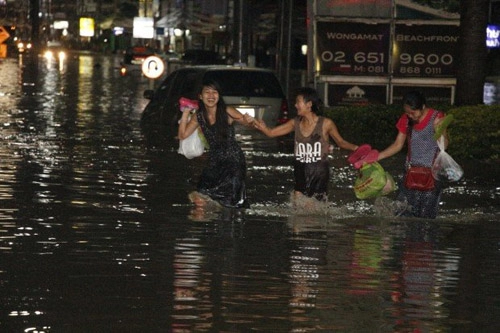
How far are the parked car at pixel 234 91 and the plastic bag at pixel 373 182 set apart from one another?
30.4 ft

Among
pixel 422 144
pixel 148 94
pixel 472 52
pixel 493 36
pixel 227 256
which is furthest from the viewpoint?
pixel 493 36

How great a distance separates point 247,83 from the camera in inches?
860

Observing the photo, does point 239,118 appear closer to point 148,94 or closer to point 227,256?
point 227,256

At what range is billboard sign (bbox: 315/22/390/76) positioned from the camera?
24.2 metres

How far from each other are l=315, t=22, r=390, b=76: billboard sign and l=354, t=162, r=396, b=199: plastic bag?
12.5 meters

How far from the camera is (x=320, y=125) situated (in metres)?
11.9

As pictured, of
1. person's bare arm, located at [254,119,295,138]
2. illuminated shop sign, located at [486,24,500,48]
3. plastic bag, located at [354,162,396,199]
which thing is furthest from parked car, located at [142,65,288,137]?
illuminated shop sign, located at [486,24,500,48]

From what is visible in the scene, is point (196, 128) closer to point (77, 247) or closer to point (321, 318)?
point (77, 247)

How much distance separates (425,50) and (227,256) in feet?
50.7

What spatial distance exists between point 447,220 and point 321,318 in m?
5.09

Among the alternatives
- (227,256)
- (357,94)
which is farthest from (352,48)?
(227,256)

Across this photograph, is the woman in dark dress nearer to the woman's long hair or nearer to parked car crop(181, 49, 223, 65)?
the woman's long hair

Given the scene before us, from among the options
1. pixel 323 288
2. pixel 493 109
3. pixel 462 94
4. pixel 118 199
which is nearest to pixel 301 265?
pixel 323 288

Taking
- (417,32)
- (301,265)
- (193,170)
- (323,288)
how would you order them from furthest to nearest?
1. (417,32)
2. (193,170)
3. (301,265)
4. (323,288)
